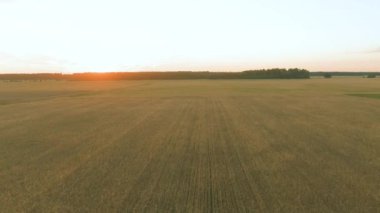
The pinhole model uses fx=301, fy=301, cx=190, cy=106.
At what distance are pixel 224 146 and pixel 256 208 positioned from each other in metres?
4.98

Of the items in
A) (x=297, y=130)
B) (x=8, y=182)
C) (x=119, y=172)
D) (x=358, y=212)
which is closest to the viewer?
(x=358, y=212)

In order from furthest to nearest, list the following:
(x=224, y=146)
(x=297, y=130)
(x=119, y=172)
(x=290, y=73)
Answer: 1. (x=290, y=73)
2. (x=297, y=130)
3. (x=224, y=146)
4. (x=119, y=172)

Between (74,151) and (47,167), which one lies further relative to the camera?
(74,151)

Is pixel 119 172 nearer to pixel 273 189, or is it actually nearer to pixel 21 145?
pixel 273 189

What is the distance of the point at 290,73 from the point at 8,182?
137 meters

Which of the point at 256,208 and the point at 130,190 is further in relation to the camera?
the point at 130,190

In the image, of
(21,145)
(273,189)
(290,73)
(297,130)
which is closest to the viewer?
(273,189)

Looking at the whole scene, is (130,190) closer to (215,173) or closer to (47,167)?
(215,173)

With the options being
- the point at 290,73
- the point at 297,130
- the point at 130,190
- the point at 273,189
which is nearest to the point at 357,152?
the point at 297,130

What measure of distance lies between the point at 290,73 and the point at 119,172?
136m

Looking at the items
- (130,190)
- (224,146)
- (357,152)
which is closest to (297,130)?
(357,152)

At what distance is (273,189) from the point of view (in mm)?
6648

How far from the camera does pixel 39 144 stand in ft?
37.9

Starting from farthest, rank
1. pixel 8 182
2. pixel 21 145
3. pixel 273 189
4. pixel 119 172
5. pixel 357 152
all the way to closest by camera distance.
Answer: pixel 21 145 < pixel 357 152 < pixel 119 172 < pixel 8 182 < pixel 273 189
